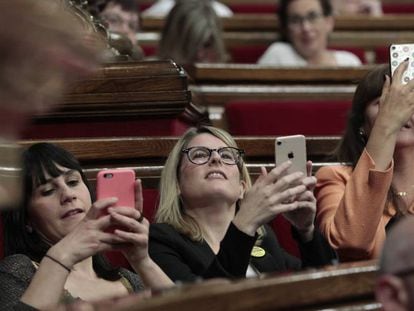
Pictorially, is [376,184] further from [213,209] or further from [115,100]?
[115,100]

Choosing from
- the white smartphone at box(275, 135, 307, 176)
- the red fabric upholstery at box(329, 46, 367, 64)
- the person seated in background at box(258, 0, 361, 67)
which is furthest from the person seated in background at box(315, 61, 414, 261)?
the red fabric upholstery at box(329, 46, 367, 64)

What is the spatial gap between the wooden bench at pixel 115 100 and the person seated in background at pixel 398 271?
28.2 inches

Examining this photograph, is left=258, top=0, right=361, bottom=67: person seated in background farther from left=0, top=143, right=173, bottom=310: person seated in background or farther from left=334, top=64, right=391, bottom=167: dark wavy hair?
left=0, top=143, right=173, bottom=310: person seated in background

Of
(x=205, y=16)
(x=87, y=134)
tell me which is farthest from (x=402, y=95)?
(x=205, y=16)

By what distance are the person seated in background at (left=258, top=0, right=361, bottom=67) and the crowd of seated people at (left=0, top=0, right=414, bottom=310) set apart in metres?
0.87

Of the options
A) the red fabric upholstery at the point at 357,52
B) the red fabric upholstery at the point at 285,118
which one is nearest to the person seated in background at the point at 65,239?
the red fabric upholstery at the point at 285,118

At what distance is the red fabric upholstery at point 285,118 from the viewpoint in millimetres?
2041

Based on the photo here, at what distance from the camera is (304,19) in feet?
7.94

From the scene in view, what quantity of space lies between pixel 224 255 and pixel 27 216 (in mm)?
224

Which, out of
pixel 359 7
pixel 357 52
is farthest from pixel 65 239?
pixel 359 7

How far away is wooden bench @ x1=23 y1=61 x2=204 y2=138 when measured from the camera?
1526 millimetres

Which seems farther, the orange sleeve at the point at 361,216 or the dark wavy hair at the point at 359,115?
the dark wavy hair at the point at 359,115

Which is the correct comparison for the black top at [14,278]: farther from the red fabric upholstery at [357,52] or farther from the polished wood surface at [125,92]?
the red fabric upholstery at [357,52]

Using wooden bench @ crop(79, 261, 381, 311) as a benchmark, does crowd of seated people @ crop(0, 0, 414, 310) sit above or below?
below
